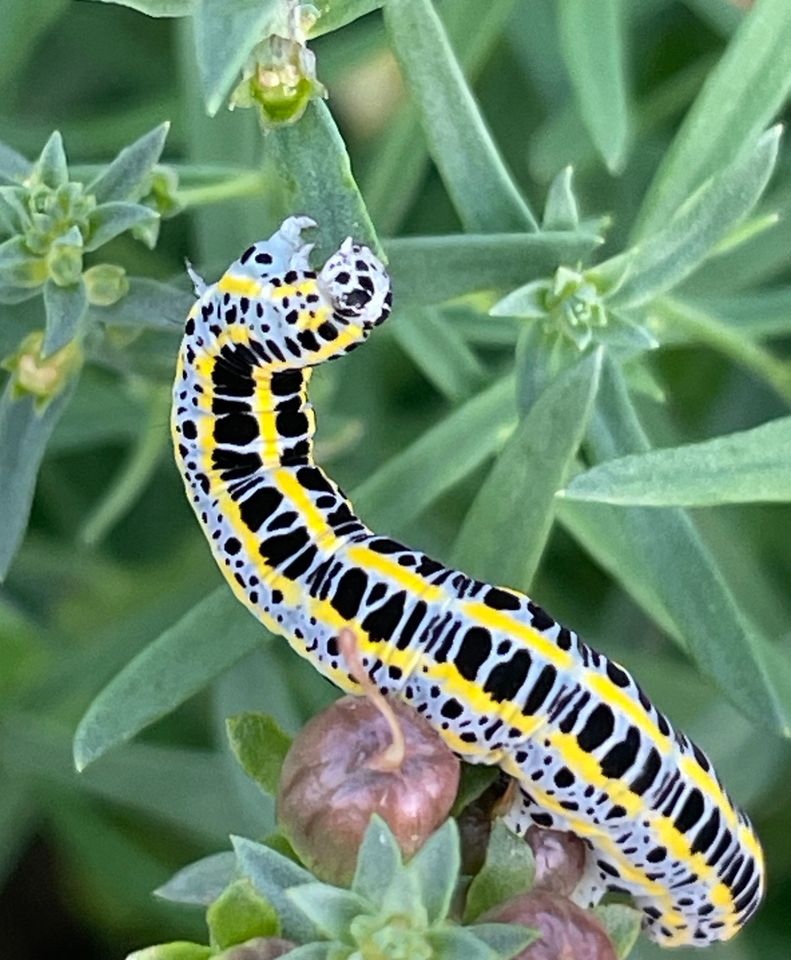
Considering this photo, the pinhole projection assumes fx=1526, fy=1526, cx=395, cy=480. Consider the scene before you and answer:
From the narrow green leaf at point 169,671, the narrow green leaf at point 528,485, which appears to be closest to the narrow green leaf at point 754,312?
the narrow green leaf at point 528,485

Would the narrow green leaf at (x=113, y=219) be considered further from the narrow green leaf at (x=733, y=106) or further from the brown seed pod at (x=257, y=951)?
the brown seed pod at (x=257, y=951)

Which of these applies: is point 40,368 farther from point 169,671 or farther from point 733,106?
point 733,106

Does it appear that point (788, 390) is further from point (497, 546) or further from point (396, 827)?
point (396, 827)

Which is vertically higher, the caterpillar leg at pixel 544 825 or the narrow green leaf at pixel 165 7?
the narrow green leaf at pixel 165 7

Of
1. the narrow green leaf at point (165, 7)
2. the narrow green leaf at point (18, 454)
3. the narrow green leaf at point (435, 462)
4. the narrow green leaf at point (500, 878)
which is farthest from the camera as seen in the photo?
the narrow green leaf at point (435, 462)

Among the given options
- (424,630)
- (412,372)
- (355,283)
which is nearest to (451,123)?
(355,283)

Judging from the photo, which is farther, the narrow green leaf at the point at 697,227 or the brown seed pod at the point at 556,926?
the narrow green leaf at the point at 697,227

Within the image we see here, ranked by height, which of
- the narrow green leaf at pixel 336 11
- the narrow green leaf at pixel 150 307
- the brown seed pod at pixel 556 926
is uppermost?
the narrow green leaf at pixel 336 11
